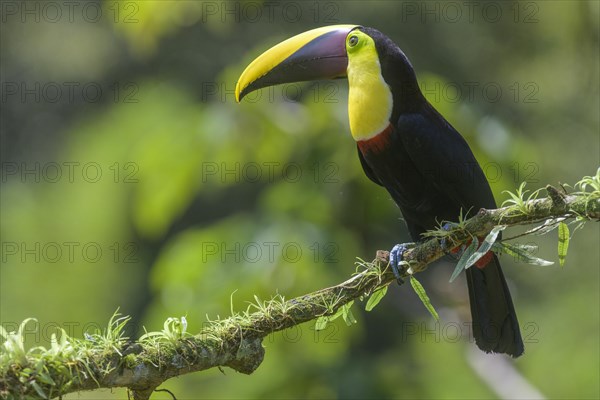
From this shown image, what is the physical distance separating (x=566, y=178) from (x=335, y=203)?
9.41 feet

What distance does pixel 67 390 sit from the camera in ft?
6.91

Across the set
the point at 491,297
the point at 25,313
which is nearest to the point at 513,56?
the point at 491,297

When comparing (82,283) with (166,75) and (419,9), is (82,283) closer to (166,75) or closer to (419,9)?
(166,75)

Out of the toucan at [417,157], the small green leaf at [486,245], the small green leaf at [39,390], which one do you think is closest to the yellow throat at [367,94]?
the toucan at [417,157]

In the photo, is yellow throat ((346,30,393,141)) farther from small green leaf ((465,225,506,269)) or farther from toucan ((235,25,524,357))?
small green leaf ((465,225,506,269))

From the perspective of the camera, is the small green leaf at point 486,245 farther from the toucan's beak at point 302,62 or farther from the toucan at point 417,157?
the toucan's beak at point 302,62

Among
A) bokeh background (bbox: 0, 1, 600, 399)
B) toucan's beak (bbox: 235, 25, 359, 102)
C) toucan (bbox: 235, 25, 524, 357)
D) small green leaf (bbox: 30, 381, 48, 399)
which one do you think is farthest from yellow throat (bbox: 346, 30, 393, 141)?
small green leaf (bbox: 30, 381, 48, 399)

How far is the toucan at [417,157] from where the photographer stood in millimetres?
3352

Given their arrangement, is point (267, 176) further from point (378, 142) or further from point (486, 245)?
point (486, 245)

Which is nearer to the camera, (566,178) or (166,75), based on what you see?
(566,178)

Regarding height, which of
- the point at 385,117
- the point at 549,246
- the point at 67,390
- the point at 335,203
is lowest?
the point at 549,246

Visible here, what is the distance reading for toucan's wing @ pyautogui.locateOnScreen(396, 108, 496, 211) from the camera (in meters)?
3.35

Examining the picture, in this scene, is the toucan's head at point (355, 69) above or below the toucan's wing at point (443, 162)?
above

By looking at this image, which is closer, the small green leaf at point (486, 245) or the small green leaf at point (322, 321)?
the small green leaf at point (486, 245)
